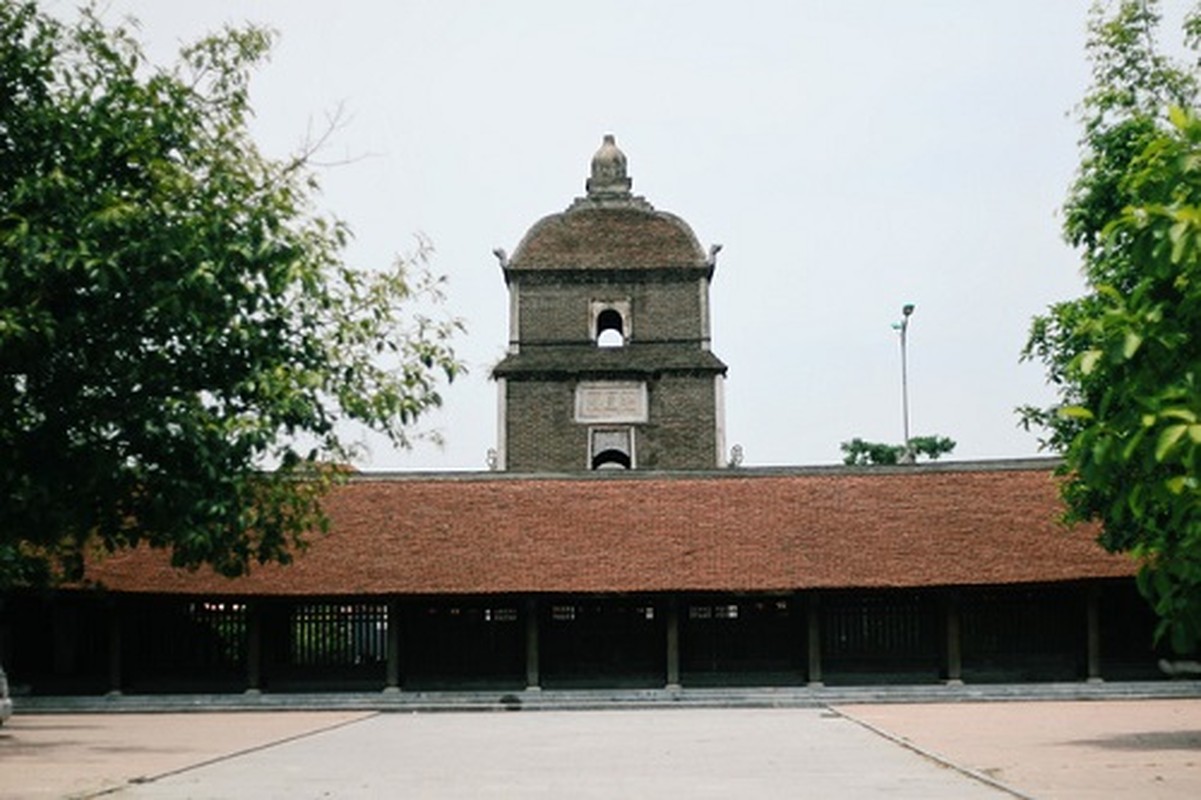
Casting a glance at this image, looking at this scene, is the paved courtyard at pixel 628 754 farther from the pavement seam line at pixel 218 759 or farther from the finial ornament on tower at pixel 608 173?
the finial ornament on tower at pixel 608 173

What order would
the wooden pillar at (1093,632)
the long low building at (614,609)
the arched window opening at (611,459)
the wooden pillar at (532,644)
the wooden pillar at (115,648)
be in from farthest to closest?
1. the arched window opening at (611,459)
2. the wooden pillar at (532,644)
3. the wooden pillar at (115,648)
4. the long low building at (614,609)
5. the wooden pillar at (1093,632)

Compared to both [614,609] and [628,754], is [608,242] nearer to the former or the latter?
[614,609]

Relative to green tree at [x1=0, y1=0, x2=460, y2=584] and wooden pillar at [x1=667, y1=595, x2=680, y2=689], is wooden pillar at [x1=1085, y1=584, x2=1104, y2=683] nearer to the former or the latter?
wooden pillar at [x1=667, y1=595, x2=680, y2=689]

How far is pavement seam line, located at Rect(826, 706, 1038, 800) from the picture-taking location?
12914 mm

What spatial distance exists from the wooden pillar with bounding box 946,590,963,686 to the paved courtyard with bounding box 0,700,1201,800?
2940mm

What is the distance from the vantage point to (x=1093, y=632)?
29.4 meters

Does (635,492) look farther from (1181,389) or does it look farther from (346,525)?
(1181,389)

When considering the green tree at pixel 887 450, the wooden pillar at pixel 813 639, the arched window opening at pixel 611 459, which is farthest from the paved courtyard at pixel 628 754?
the green tree at pixel 887 450

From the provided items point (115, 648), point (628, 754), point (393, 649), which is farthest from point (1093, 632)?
point (115, 648)

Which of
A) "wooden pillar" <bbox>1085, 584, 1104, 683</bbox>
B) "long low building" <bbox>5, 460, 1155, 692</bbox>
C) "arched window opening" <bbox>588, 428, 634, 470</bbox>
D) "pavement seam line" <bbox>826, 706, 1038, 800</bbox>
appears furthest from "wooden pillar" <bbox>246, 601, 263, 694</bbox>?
"wooden pillar" <bbox>1085, 584, 1104, 683</bbox>

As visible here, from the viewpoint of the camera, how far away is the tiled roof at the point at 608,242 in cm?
4122

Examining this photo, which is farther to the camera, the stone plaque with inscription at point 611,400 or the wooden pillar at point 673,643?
the stone plaque with inscription at point 611,400

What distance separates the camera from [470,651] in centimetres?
3105

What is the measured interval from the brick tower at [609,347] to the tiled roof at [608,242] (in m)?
0.03
